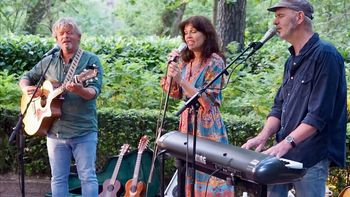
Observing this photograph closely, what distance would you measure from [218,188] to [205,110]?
0.54 metres

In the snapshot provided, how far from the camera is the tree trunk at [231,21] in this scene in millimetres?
9109

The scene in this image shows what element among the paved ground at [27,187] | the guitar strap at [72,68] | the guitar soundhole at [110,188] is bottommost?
the paved ground at [27,187]

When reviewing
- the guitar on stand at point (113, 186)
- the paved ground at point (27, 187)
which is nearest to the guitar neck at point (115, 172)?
the guitar on stand at point (113, 186)

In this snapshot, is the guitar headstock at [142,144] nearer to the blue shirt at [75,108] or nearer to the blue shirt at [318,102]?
the blue shirt at [75,108]

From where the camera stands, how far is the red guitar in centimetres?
560

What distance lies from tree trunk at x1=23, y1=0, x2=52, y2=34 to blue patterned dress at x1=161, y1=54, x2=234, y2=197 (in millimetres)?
14791

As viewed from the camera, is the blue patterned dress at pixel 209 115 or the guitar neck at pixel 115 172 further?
the guitar neck at pixel 115 172

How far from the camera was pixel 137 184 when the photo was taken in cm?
564

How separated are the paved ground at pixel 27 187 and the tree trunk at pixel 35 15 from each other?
12573 mm

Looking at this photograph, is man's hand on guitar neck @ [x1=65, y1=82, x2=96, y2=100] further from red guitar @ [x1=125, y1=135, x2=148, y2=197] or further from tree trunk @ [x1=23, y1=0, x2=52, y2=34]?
tree trunk @ [x1=23, y1=0, x2=52, y2=34]

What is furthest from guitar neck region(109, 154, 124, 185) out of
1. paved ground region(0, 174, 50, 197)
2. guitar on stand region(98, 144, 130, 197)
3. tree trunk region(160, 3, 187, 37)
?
tree trunk region(160, 3, 187, 37)

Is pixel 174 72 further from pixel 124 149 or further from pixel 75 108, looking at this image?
pixel 124 149

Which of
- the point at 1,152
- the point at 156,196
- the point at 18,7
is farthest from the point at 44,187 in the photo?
the point at 18,7

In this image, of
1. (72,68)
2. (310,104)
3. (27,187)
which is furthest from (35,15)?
(310,104)
